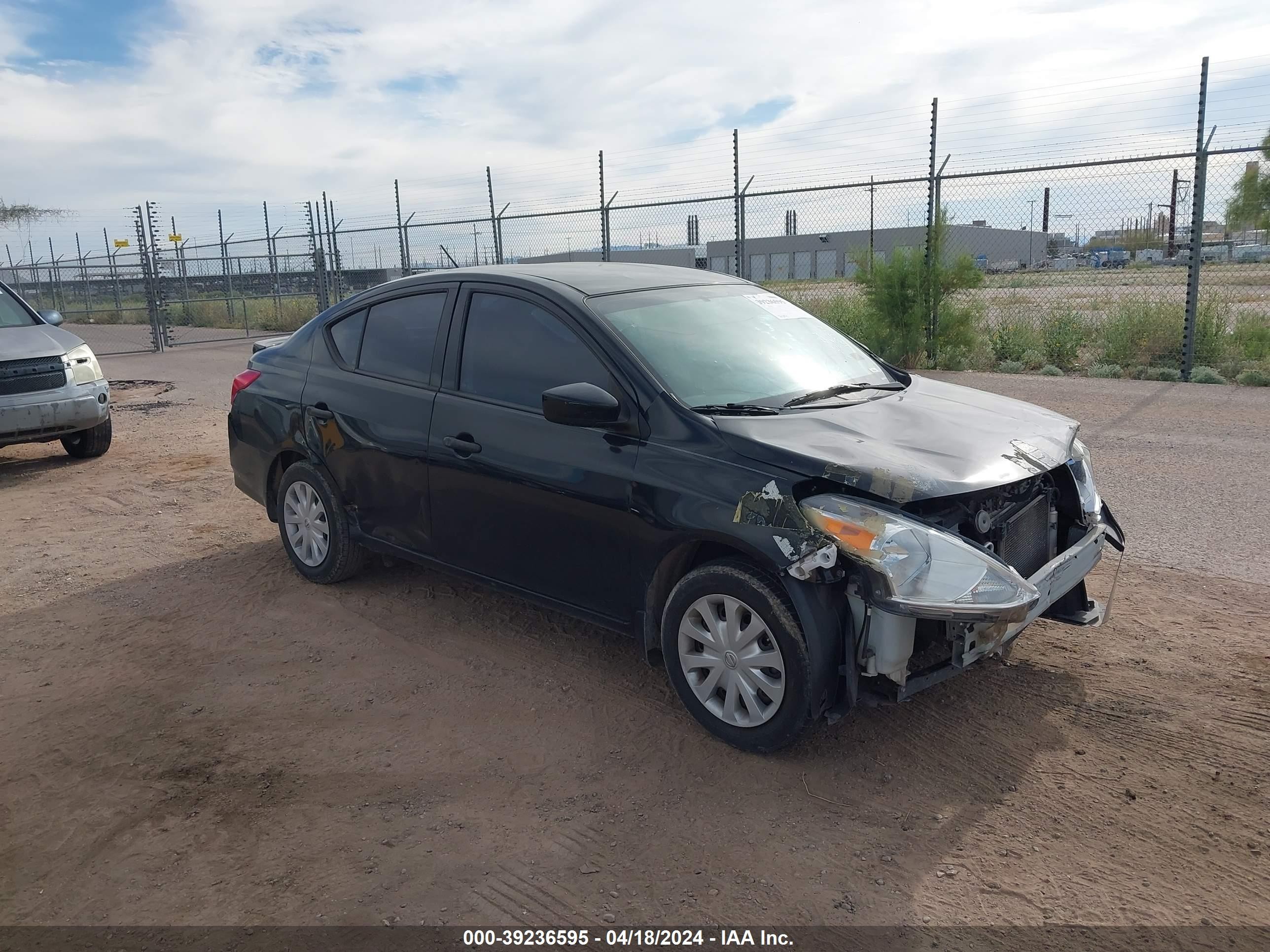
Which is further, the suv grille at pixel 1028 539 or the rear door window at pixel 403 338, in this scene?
the rear door window at pixel 403 338

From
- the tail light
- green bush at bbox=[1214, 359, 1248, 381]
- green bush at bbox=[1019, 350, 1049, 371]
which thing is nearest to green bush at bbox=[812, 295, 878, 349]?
green bush at bbox=[1019, 350, 1049, 371]

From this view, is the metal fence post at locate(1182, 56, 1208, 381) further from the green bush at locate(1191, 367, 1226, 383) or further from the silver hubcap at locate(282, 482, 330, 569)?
the silver hubcap at locate(282, 482, 330, 569)

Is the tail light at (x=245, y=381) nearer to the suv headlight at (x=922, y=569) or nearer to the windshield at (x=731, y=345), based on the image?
the windshield at (x=731, y=345)

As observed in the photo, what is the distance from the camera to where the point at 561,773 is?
3576 millimetres

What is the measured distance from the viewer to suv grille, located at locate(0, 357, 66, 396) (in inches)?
327

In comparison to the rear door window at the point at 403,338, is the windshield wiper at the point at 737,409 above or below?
below

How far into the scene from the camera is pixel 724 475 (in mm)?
3584

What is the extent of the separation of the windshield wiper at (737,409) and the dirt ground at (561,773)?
1.22m

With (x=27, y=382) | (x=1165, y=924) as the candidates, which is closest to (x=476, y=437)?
(x=1165, y=924)

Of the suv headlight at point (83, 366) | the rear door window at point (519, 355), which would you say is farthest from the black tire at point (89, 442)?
the rear door window at point (519, 355)

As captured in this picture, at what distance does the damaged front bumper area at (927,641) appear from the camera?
3.32m

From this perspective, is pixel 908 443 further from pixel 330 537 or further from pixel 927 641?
pixel 330 537

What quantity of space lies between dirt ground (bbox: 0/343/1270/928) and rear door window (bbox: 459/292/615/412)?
1.22 m

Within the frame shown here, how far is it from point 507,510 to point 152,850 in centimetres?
184
